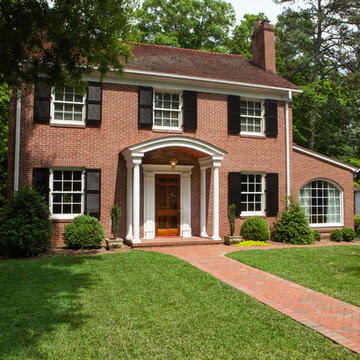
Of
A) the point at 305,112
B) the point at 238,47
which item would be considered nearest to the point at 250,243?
the point at 305,112

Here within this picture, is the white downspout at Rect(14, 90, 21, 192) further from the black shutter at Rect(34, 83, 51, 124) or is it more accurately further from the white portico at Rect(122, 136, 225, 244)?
the white portico at Rect(122, 136, 225, 244)

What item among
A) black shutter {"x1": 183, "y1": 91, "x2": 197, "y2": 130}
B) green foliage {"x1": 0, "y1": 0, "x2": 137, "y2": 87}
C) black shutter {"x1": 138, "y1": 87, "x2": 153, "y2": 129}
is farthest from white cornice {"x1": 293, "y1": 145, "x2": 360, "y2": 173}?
green foliage {"x1": 0, "y1": 0, "x2": 137, "y2": 87}

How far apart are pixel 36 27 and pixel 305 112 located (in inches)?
802

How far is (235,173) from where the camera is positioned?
45.8 ft

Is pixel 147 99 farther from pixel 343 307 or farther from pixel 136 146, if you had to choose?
pixel 343 307

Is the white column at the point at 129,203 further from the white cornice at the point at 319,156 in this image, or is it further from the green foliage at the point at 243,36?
the green foliage at the point at 243,36

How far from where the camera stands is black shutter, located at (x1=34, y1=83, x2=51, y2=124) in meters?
11.9

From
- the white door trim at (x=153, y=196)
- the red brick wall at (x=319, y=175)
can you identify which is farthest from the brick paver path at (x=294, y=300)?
the red brick wall at (x=319, y=175)

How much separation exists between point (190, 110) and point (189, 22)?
17.3m

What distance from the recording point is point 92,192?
40.2 ft

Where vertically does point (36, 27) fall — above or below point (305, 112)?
below

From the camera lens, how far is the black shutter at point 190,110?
13.6 m

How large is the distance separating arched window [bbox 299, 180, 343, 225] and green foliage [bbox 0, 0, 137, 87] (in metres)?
10.6

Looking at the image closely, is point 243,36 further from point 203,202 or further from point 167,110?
point 203,202
